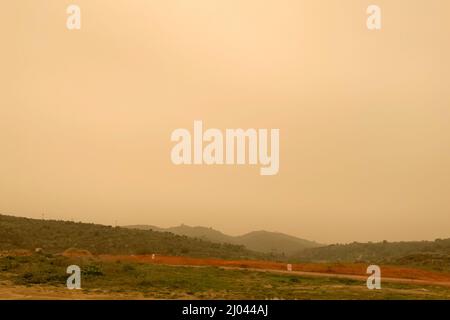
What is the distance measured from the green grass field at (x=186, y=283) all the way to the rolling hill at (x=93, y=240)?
62.2ft

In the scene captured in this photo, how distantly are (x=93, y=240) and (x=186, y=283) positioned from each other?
1333 inches

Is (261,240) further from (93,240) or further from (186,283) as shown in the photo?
(186,283)

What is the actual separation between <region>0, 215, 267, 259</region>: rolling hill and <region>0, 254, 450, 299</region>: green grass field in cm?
1897

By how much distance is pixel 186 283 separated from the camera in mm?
23703

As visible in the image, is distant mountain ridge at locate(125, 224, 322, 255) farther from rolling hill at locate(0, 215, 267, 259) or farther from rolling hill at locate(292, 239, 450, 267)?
rolling hill at locate(0, 215, 267, 259)

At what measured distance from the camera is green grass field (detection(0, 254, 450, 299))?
20.6 m

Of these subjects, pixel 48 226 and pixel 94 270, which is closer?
pixel 94 270

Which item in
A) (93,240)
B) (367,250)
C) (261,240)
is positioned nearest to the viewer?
(93,240)

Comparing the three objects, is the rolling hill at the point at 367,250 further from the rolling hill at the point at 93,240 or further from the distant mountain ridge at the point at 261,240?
the distant mountain ridge at the point at 261,240

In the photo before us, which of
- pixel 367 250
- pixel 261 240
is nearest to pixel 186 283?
pixel 367 250

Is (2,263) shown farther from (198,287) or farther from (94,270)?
(198,287)
